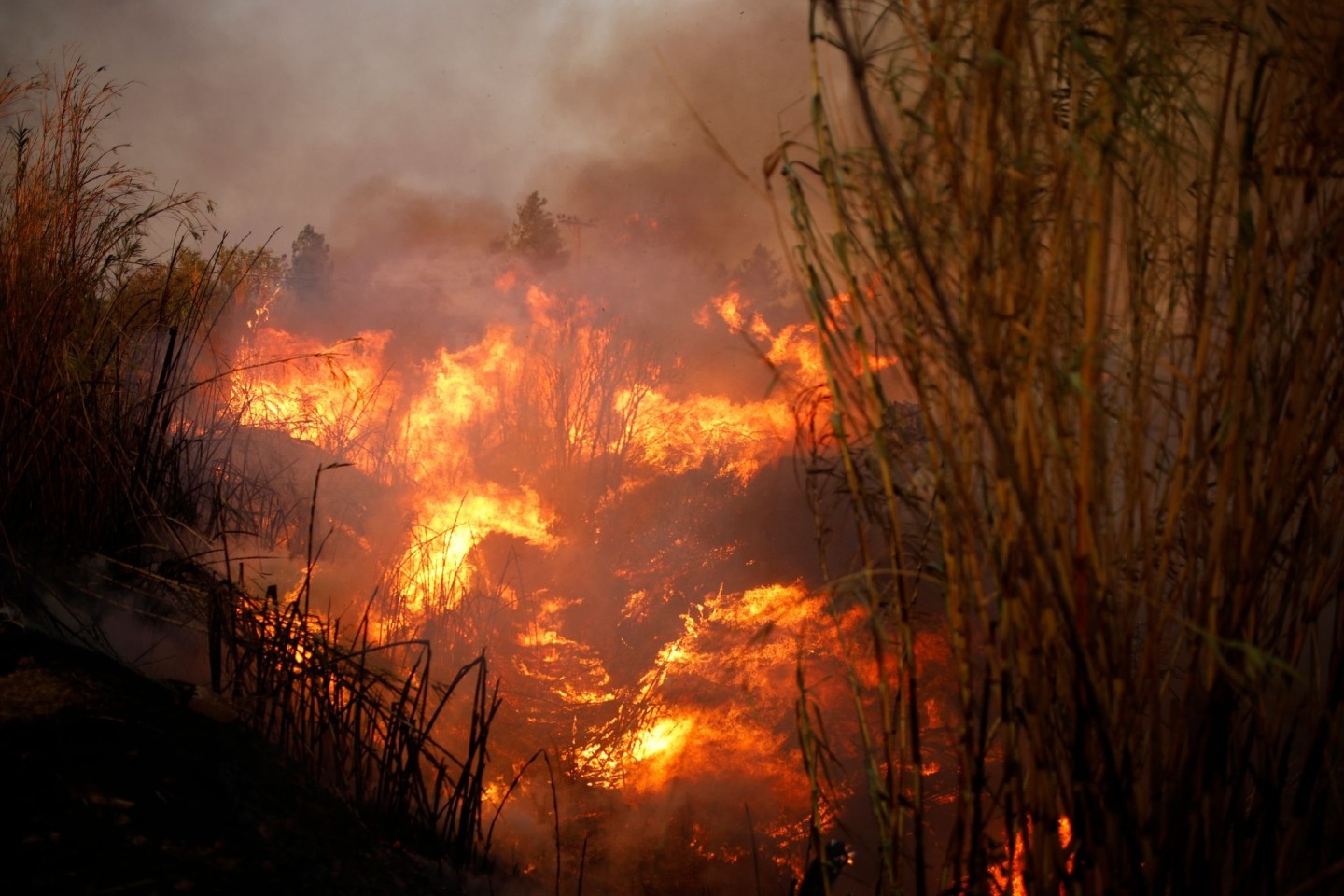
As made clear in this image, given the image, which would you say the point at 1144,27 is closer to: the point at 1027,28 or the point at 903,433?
the point at 1027,28

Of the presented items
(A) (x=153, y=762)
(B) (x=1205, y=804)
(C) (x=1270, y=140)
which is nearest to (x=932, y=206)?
(C) (x=1270, y=140)

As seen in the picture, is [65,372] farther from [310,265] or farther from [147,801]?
[310,265]

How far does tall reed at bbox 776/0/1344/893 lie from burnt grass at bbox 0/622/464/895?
3.71ft

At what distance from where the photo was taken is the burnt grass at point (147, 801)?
4.12 ft

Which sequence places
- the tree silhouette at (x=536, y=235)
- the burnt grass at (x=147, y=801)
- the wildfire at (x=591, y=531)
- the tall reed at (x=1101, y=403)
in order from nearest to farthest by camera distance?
the tall reed at (x=1101, y=403) → the burnt grass at (x=147, y=801) → the wildfire at (x=591, y=531) → the tree silhouette at (x=536, y=235)

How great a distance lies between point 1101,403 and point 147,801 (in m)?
1.67

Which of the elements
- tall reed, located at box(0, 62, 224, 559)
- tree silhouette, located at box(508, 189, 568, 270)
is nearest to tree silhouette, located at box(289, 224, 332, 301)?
tree silhouette, located at box(508, 189, 568, 270)

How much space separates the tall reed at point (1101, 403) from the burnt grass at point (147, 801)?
1131mm

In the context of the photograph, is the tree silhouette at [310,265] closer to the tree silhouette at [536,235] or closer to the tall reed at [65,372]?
the tree silhouette at [536,235]

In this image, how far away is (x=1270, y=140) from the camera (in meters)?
0.92

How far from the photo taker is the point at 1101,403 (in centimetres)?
103

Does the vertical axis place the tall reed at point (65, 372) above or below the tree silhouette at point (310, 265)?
below

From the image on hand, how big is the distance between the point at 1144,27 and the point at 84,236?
299cm

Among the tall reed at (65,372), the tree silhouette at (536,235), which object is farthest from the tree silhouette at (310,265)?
the tall reed at (65,372)
